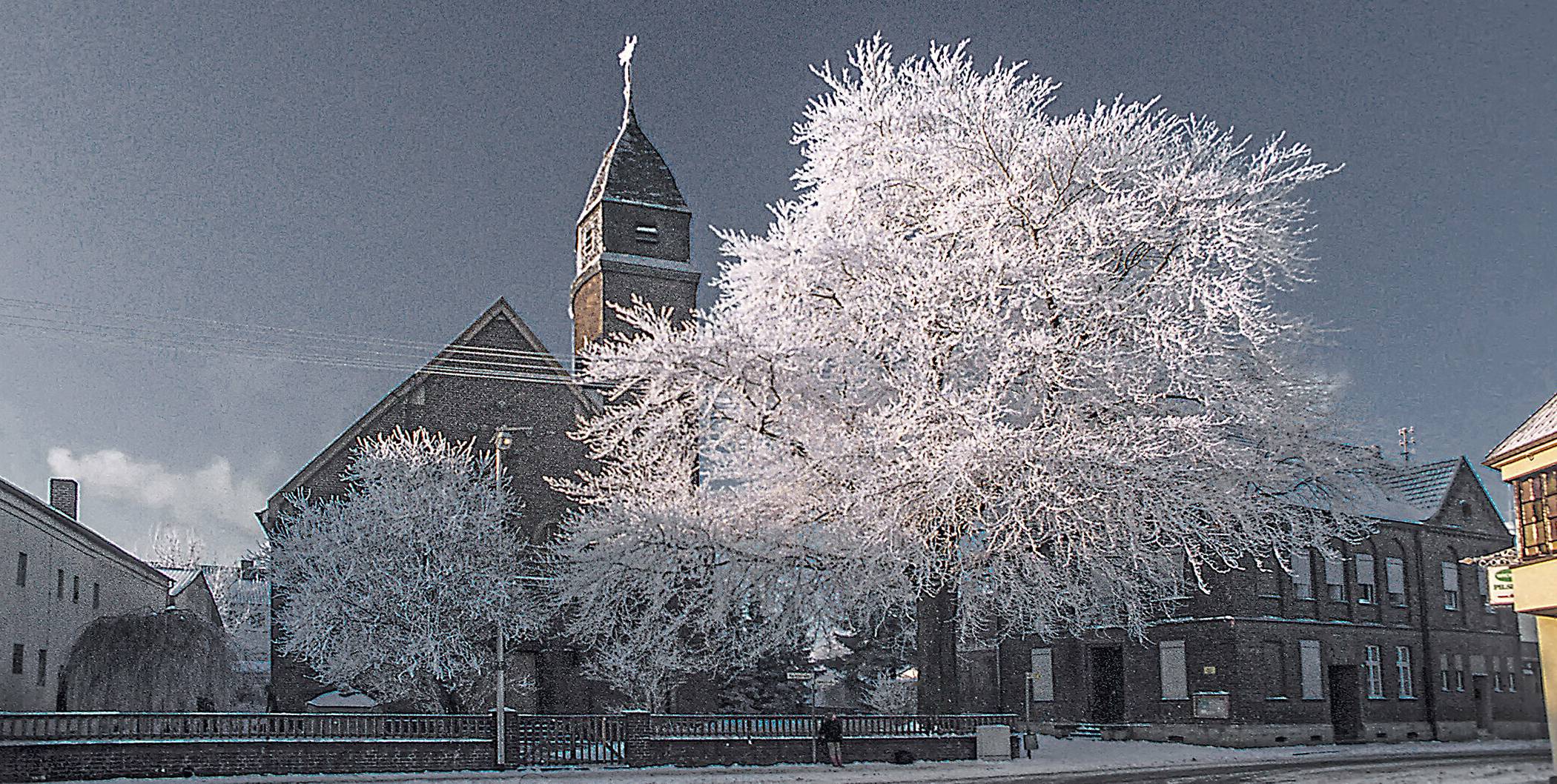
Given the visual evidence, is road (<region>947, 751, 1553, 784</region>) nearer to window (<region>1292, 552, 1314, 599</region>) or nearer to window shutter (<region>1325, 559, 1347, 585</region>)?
window (<region>1292, 552, 1314, 599</region>)

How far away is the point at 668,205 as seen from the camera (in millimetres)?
46344

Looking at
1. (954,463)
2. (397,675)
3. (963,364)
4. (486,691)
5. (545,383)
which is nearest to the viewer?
(954,463)

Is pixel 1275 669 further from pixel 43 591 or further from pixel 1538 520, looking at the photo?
pixel 43 591

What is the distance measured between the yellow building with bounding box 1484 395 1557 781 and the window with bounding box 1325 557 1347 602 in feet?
57.8

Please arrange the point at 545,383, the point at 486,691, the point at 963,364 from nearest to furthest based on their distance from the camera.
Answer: the point at 963,364
the point at 486,691
the point at 545,383

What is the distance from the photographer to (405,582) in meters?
33.8

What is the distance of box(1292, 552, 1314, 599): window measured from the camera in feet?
135

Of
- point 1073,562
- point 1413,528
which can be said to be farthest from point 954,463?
point 1413,528

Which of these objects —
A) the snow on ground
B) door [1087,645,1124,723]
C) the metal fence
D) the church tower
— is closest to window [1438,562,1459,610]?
door [1087,645,1124,723]

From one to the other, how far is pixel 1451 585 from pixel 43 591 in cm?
4400

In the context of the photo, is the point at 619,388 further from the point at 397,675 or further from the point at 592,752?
the point at 397,675

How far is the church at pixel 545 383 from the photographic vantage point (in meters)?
38.7

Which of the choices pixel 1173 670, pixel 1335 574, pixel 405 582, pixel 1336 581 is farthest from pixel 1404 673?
pixel 405 582

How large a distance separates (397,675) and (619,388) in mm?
10963
